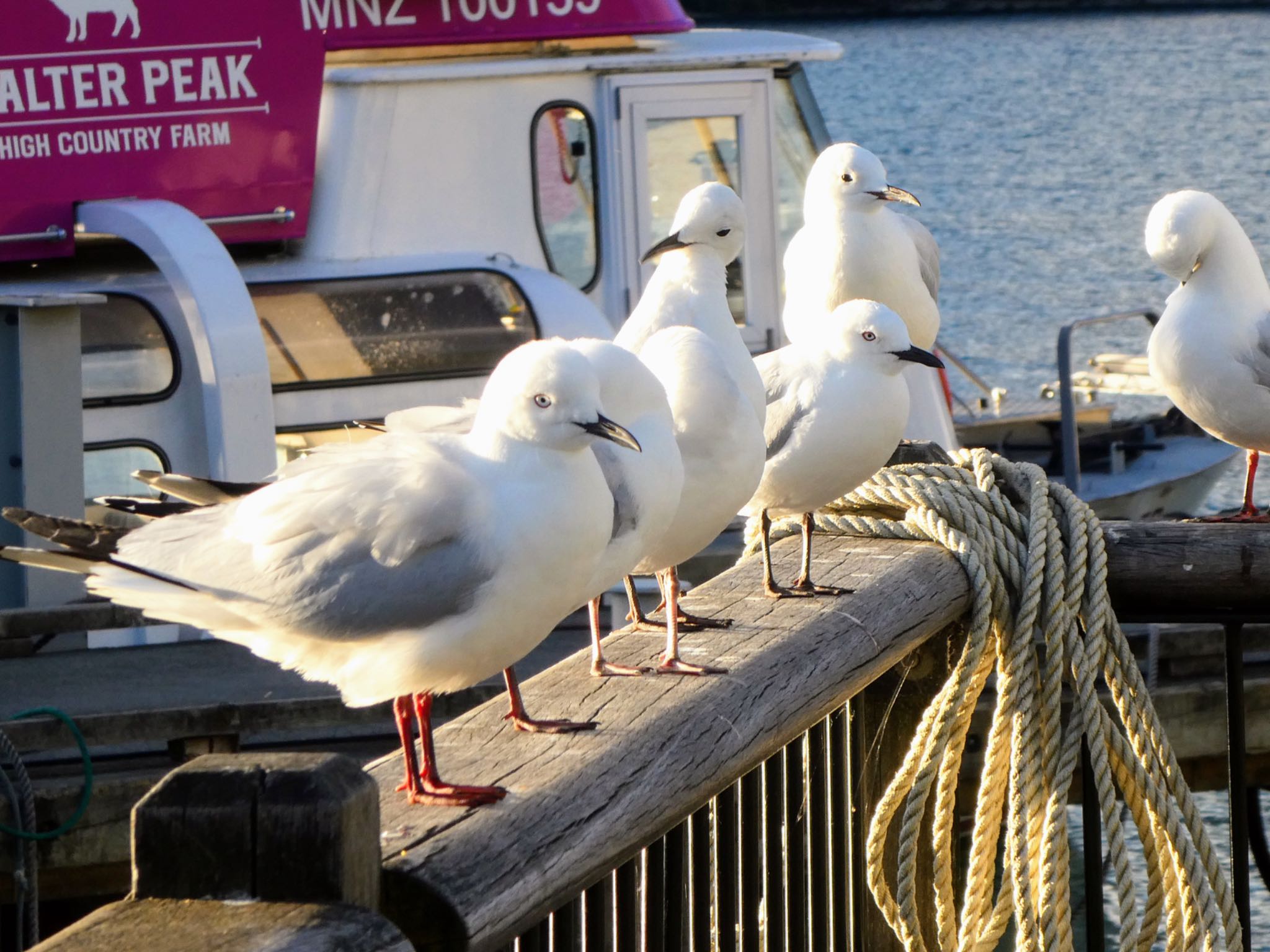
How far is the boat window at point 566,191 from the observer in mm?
7461

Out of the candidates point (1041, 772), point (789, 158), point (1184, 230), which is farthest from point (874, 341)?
point (789, 158)

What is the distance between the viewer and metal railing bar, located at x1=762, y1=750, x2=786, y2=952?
94.5 inches

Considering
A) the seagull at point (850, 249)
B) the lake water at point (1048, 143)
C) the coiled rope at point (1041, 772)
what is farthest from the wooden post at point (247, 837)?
the lake water at point (1048, 143)

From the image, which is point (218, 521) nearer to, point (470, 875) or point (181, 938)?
point (470, 875)

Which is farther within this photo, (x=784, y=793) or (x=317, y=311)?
(x=317, y=311)

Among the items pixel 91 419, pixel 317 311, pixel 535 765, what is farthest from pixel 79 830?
pixel 535 765

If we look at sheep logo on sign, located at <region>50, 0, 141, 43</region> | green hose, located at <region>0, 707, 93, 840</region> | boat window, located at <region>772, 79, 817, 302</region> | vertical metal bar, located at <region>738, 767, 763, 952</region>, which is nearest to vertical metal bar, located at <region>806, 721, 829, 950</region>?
vertical metal bar, located at <region>738, 767, 763, 952</region>

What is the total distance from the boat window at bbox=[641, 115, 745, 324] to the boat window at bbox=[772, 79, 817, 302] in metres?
0.20

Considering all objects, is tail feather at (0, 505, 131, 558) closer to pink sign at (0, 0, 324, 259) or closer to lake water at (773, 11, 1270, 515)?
pink sign at (0, 0, 324, 259)

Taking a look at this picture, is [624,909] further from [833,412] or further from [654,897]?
[833,412]

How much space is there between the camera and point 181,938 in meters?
1.29

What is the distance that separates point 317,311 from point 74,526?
5039 millimetres

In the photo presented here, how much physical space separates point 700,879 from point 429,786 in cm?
56

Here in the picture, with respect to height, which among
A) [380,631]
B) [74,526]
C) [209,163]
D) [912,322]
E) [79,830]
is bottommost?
[79,830]
